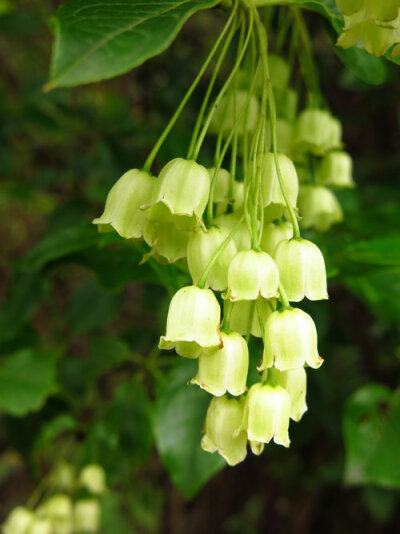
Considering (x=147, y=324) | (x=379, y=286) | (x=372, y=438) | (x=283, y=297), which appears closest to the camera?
(x=283, y=297)

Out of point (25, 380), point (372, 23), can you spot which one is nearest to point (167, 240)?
point (372, 23)

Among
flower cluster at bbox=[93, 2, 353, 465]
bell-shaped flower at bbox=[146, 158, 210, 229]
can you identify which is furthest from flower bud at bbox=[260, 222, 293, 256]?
bell-shaped flower at bbox=[146, 158, 210, 229]

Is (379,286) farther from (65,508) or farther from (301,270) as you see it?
(65,508)

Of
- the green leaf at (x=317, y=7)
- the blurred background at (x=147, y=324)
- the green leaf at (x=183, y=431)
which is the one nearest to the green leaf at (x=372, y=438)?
A: the blurred background at (x=147, y=324)

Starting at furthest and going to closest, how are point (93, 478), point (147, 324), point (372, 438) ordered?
point (147, 324), point (93, 478), point (372, 438)

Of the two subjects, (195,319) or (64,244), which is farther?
(64,244)

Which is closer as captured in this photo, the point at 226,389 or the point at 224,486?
the point at 226,389

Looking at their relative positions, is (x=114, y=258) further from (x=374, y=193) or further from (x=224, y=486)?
(x=224, y=486)

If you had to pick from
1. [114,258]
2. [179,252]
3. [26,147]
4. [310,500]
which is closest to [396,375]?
[310,500]
